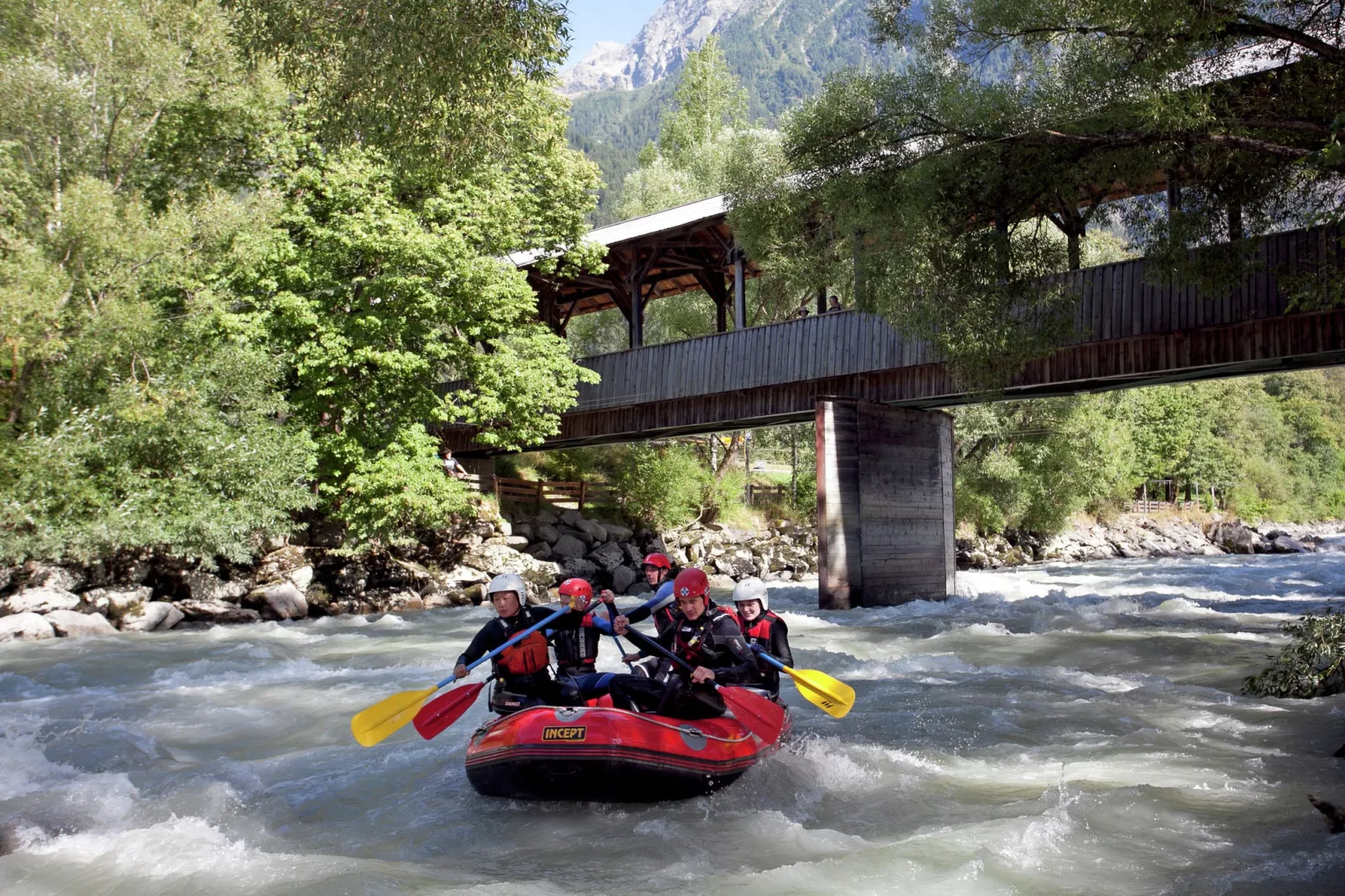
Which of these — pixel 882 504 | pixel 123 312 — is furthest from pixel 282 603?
pixel 882 504

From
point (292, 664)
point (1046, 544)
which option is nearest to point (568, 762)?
point (292, 664)

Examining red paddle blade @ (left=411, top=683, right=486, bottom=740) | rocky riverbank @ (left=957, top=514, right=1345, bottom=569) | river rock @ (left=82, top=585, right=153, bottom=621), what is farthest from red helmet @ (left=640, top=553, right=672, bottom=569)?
rocky riverbank @ (left=957, top=514, right=1345, bottom=569)

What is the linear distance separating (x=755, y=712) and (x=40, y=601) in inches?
532

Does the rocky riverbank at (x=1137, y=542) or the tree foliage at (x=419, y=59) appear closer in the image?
the tree foliage at (x=419, y=59)

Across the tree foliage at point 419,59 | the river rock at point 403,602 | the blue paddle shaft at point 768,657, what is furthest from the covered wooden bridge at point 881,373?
the tree foliage at point 419,59

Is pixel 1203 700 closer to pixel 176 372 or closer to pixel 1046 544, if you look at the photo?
pixel 176 372

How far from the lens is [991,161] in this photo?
11.4 meters

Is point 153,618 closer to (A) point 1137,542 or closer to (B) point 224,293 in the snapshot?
(B) point 224,293

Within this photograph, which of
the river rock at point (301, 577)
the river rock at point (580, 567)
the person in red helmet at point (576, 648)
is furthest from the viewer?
the river rock at point (580, 567)

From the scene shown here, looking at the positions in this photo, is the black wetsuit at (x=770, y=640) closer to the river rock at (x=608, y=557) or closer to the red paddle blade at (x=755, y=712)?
the red paddle blade at (x=755, y=712)

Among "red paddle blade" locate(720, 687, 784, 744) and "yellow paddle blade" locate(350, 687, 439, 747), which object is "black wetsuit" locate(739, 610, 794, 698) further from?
"yellow paddle blade" locate(350, 687, 439, 747)

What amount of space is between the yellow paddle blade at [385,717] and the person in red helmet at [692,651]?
1376 millimetres

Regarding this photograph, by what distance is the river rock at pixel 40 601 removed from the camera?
50.2 feet

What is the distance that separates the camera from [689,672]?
690 cm
